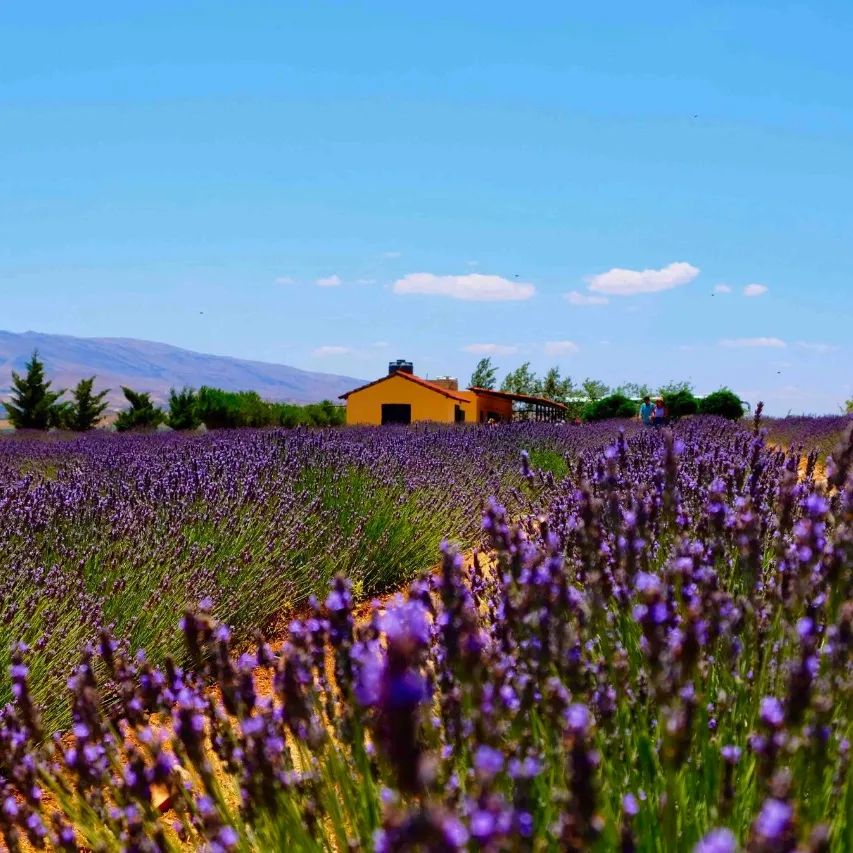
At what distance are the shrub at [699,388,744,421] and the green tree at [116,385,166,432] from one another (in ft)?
62.4

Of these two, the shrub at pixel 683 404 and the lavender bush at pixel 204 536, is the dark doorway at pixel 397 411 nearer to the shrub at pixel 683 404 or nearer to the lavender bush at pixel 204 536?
the shrub at pixel 683 404

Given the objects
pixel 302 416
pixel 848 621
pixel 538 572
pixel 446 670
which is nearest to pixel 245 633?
pixel 446 670

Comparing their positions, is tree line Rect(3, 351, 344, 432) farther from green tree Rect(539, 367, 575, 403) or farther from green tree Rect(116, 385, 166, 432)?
green tree Rect(539, 367, 575, 403)

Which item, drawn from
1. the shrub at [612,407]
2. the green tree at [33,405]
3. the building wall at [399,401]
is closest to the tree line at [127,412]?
the green tree at [33,405]

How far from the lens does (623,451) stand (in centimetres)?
327

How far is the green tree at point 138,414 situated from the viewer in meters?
27.5

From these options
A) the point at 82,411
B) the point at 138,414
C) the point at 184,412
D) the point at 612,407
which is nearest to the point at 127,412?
the point at 138,414

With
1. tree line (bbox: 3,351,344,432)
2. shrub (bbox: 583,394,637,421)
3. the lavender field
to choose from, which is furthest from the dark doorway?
the lavender field

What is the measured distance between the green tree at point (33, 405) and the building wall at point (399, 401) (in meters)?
9.82

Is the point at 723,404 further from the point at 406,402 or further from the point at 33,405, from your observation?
the point at 33,405

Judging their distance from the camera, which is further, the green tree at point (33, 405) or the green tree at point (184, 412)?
the green tree at point (33, 405)

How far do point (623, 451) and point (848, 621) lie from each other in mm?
1954

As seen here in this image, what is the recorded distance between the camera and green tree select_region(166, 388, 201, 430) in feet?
92.7

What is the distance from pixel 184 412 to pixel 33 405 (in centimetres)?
491
